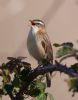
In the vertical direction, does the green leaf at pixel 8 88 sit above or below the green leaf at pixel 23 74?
below

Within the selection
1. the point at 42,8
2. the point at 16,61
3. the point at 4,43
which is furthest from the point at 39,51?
the point at 42,8

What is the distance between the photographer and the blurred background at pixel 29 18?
545 centimetres

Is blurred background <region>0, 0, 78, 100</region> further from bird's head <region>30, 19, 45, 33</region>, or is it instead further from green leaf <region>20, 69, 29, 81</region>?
green leaf <region>20, 69, 29, 81</region>

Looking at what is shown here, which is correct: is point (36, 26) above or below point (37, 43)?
above

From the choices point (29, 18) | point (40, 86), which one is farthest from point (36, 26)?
point (29, 18)

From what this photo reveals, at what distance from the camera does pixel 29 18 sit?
569cm

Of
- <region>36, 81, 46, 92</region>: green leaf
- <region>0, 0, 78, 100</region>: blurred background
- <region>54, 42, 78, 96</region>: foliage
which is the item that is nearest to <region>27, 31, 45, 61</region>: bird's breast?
<region>36, 81, 46, 92</region>: green leaf

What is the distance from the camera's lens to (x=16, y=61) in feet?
3.39

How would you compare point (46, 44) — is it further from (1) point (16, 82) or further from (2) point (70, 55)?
(2) point (70, 55)

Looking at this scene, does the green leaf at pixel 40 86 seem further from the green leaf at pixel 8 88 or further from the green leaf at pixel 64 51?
the green leaf at pixel 64 51

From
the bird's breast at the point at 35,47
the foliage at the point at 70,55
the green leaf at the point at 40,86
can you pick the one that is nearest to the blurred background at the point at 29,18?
the bird's breast at the point at 35,47

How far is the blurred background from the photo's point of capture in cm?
545

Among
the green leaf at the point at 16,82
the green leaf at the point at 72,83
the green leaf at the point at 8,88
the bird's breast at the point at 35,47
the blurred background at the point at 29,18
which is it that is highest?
the blurred background at the point at 29,18

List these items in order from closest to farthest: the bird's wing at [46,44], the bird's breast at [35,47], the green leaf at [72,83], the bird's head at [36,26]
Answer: the green leaf at [72,83]
the bird's wing at [46,44]
the bird's breast at [35,47]
the bird's head at [36,26]
